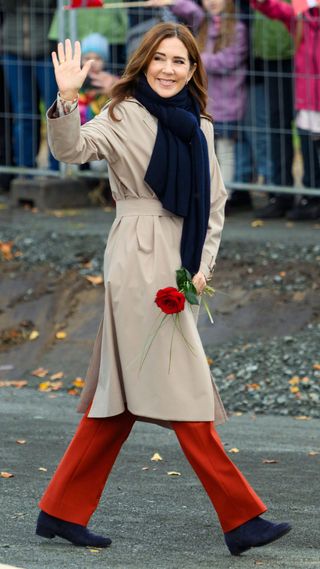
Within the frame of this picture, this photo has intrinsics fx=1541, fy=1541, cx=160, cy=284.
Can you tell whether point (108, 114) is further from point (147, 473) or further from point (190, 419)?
point (147, 473)

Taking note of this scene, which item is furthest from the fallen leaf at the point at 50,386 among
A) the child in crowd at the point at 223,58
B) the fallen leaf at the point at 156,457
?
the child in crowd at the point at 223,58

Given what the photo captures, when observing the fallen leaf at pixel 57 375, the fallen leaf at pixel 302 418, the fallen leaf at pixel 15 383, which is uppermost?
the fallen leaf at pixel 57 375

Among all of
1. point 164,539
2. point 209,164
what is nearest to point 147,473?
point 164,539

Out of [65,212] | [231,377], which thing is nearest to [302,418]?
[231,377]

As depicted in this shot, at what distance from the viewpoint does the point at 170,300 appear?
5758mm

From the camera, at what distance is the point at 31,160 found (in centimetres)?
1409

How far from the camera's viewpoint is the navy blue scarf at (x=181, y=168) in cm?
588

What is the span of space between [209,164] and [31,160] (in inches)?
324

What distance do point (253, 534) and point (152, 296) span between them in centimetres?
98

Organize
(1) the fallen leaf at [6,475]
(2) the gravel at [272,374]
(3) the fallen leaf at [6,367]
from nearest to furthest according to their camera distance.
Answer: (1) the fallen leaf at [6,475] → (2) the gravel at [272,374] → (3) the fallen leaf at [6,367]

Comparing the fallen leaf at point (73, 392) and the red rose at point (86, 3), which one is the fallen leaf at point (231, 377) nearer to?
the fallen leaf at point (73, 392)

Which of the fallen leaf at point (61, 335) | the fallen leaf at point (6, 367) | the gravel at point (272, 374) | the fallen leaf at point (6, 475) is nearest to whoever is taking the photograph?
the fallen leaf at point (6, 475)

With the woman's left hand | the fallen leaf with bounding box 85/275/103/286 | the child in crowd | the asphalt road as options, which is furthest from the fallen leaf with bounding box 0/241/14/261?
the woman's left hand

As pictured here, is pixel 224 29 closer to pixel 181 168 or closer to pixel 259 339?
pixel 259 339
